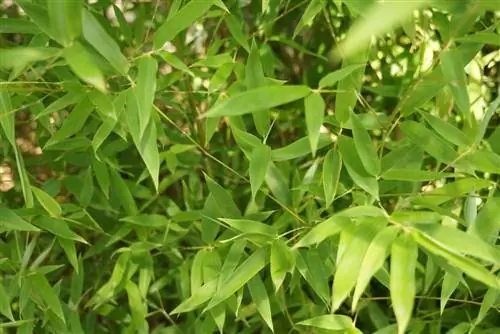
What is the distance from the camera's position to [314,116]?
85 centimetres

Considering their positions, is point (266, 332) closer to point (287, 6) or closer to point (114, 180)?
point (114, 180)

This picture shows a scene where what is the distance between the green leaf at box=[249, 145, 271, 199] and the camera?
3.10 ft

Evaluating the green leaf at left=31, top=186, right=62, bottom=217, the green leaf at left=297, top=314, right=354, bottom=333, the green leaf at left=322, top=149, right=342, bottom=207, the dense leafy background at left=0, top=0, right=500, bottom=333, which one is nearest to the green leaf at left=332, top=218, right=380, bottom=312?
the dense leafy background at left=0, top=0, right=500, bottom=333

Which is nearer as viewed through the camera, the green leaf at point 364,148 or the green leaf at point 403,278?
the green leaf at point 403,278

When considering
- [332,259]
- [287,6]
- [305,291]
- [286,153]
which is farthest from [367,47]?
[305,291]

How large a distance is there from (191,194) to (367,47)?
54 cm

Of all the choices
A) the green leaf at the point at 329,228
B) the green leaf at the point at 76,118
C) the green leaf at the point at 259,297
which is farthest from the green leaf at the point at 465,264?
the green leaf at the point at 76,118

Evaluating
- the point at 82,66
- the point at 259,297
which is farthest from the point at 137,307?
the point at 82,66

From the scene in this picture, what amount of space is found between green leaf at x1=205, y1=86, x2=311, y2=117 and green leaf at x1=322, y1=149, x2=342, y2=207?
138mm

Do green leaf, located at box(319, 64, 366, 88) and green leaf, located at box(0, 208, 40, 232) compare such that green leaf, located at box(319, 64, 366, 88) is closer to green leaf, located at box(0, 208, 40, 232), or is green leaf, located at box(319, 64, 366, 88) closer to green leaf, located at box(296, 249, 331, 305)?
green leaf, located at box(296, 249, 331, 305)

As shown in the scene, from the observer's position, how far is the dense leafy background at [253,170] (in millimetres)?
819

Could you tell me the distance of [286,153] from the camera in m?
0.99

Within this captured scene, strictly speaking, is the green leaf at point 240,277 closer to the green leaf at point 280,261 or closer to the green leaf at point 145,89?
the green leaf at point 280,261

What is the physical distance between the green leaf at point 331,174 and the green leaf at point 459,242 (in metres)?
0.18
